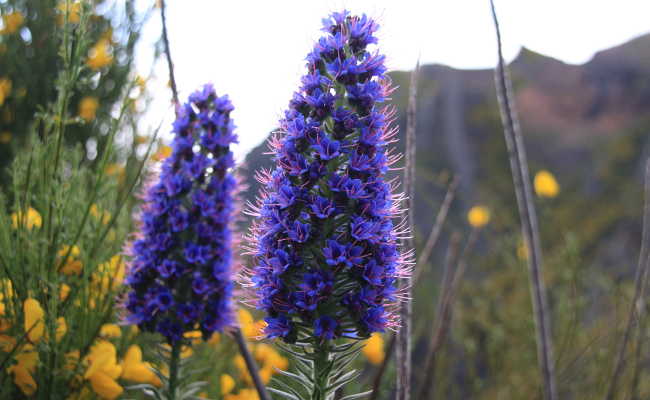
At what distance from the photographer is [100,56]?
3.34 meters

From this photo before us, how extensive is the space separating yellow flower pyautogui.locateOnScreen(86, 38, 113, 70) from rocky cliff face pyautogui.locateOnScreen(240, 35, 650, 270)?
590 cm

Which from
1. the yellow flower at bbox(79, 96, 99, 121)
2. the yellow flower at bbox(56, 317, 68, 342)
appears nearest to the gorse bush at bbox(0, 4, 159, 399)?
the yellow flower at bbox(56, 317, 68, 342)

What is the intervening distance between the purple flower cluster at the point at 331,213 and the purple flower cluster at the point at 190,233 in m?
0.10

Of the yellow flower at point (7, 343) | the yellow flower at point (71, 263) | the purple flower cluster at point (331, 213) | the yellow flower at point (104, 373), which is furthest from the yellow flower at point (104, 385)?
the purple flower cluster at point (331, 213)

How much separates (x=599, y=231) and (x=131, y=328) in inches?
335

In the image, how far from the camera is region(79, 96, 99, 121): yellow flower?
3.66 m

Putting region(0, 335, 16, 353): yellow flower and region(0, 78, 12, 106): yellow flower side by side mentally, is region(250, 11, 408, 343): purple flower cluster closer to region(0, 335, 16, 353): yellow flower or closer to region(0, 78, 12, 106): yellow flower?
region(0, 335, 16, 353): yellow flower

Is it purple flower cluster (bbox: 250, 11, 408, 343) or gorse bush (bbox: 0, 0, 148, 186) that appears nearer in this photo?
purple flower cluster (bbox: 250, 11, 408, 343)

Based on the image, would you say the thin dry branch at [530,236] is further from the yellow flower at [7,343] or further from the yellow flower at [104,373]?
the yellow flower at [7,343]

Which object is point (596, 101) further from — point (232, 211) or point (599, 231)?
point (232, 211)

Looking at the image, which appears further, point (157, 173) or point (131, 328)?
point (131, 328)

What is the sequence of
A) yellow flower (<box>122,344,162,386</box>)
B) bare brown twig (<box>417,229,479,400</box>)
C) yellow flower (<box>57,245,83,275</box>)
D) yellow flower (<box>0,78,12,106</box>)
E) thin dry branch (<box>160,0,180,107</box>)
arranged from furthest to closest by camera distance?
yellow flower (<box>0,78,12,106</box>)
yellow flower (<box>57,245,83,275</box>)
yellow flower (<box>122,344,162,386</box>)
bare brown twig (<box>417,229,479,400</box>)
thin dry branch (<box>160,0,180,107</box>)

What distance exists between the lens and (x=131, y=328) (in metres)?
2.10

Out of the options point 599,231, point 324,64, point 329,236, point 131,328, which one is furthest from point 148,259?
point 599,231
